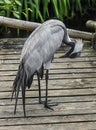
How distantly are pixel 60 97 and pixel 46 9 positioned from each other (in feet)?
6.33

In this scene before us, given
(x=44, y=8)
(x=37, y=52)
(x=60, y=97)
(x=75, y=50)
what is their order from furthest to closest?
(x=44, y=8) → (x=60, y=97) → (x=75, y=50) → (x=37, y=52)

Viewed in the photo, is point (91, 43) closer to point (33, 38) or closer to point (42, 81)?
point (42, 81)

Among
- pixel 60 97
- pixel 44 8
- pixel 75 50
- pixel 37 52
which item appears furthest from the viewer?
pixel 44 8

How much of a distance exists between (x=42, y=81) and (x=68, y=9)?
1.85 meters

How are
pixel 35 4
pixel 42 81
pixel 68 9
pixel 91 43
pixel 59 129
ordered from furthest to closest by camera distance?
1. pixel 68 9
2. pixel 35 4
3. pixel 91 43
4. pixel 42 81
5. pixel 59 129

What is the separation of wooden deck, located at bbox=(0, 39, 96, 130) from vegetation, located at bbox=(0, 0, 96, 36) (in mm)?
594

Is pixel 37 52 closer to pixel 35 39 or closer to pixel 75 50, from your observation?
pixel 35 39

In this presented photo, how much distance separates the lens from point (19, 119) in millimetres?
2727

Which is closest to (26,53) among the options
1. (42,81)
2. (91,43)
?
(42,81)

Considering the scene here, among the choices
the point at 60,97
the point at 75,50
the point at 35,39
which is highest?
the point at 35,39

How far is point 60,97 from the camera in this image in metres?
3.10

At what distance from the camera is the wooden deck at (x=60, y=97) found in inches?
105

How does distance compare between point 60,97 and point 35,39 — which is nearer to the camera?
point 35,39

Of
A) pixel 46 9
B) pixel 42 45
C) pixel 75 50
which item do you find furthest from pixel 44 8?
pixel 42 45
